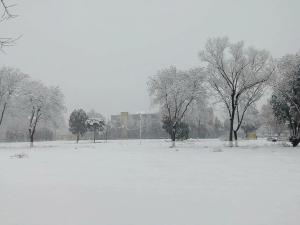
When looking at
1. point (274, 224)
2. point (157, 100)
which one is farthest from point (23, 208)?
point (157, 100)

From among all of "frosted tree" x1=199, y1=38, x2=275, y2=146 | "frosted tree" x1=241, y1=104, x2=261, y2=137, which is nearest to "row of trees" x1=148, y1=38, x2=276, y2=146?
"frosted tree" x1=199, y1=38, x2=275, y2=146

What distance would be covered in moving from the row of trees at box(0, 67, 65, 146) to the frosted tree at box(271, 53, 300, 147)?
109 ft

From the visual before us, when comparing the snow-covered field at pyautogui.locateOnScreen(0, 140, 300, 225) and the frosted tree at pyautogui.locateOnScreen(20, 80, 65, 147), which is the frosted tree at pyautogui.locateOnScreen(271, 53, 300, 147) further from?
the frosted tree at pyautogui.locateOnScreen(20, 80, 65, 147)

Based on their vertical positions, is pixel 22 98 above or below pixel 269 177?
above

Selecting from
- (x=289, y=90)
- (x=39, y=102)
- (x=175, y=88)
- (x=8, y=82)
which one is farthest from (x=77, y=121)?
(x=289, y=90)

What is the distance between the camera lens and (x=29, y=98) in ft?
186

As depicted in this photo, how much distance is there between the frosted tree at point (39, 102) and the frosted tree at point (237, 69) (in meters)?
25.4

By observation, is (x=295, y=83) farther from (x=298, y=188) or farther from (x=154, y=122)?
(x=154, y=122)

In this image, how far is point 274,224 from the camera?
22.4 ft

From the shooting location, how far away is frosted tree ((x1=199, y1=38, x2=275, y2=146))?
1804 inches

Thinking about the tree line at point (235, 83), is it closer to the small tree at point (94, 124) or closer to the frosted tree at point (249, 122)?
the small tree at point (94, 124)

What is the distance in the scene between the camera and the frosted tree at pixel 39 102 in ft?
185

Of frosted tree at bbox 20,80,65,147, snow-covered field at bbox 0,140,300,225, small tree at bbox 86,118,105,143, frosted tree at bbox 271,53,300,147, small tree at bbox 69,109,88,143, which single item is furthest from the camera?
small tree at bbox 86,118,105,143

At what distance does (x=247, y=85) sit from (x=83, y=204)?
131 feet
